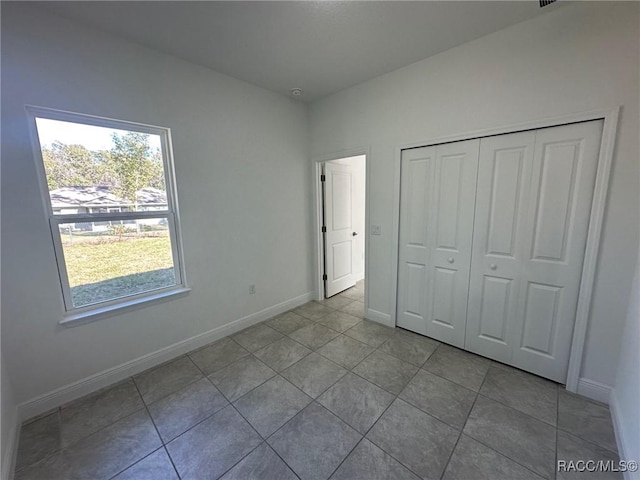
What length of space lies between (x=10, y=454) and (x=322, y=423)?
1.83m

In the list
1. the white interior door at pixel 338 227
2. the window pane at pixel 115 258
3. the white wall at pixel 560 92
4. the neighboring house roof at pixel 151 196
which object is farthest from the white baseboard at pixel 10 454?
the white wall at pixel 560 92

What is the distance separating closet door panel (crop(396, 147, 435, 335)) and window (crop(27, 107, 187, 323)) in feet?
7.61

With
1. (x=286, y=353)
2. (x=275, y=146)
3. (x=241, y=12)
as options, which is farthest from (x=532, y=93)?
(x=286, y=353)

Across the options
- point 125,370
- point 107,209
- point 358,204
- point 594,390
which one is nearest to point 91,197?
point 107,209

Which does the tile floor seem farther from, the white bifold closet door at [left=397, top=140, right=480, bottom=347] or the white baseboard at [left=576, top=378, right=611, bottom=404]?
the white bifold closet door at [left=397, top=140, right=480, bottom=347]

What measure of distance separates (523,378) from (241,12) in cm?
355

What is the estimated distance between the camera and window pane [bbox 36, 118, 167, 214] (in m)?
1.80

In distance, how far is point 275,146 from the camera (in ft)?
10.1

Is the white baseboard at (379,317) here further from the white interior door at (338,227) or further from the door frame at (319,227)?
the white interior door at (338,227)

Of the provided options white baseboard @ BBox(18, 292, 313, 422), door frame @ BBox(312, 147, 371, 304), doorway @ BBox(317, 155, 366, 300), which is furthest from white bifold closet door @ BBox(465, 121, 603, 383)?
white baseboard @ BBox(18, 292, 313, 422)

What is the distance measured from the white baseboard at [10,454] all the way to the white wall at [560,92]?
3500 mm

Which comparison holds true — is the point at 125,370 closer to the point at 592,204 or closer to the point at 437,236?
the point at 437,236

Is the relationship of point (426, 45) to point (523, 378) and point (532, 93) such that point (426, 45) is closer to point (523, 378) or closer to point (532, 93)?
point (532, 93)

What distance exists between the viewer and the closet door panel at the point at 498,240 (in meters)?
2.01
